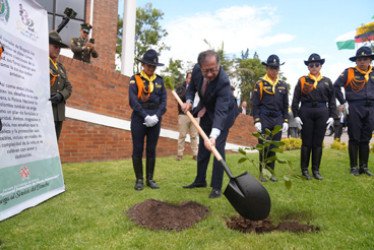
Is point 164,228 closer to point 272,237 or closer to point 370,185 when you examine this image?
point 272,237

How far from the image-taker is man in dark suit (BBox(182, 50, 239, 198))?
3.31m

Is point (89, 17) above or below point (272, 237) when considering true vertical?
above

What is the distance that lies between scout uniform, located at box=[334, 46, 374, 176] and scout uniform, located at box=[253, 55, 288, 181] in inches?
49.8

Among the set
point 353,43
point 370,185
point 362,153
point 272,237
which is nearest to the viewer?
point 272,237

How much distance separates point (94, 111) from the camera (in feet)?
20.6

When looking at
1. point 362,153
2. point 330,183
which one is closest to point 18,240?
point 330,183

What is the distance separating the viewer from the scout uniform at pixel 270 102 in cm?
469

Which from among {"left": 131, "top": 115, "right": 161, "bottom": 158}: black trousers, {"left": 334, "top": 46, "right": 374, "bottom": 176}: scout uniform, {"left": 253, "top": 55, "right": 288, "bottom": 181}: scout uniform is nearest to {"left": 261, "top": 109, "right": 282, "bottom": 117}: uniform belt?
{"left": 253, "top": 55, "right": 288, "bottom": 181}: scout uniform

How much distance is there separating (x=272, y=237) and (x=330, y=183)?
2571 mm

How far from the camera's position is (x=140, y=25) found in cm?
2628

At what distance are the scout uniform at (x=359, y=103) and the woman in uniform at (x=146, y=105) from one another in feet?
11.5

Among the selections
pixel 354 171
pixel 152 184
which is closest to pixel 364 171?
pixel 354 171

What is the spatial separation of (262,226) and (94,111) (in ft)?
15.7

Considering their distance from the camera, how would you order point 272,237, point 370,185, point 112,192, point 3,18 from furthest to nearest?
point 370,185, point 112,192, point 3,18, point 272,237
